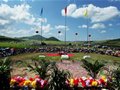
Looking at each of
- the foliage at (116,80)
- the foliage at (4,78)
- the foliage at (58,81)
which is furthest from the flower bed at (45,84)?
the foliage at (116,80)

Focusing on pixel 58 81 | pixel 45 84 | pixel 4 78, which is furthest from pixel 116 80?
pixel 4 78

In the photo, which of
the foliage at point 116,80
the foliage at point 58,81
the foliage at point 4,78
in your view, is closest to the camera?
the foliage at point 116,80

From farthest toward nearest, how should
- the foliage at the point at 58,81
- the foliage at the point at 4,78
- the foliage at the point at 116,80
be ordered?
the foliage at the point at 58,81
the foliage at the point at 4,78
the foliage at the point at 116,80

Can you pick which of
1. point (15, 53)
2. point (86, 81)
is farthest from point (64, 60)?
point (86, 81)

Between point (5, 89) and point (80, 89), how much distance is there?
355cm

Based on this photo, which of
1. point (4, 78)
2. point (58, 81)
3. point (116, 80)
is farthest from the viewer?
point (58, 81)

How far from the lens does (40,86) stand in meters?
13.0

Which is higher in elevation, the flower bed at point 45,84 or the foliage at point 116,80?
the foliage at point 116,80

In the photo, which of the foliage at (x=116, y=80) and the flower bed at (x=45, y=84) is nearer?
the foliage at (x=116, y=80)

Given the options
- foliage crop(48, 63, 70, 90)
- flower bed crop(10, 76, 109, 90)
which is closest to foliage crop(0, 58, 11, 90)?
flower bed crop(10, 76, 109, 90)

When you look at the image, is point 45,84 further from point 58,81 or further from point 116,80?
point 116,80

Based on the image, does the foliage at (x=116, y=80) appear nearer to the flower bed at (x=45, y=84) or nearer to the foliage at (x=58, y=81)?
the flower bed at (x=45, y=84)

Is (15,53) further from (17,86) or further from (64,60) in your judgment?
(17,86)

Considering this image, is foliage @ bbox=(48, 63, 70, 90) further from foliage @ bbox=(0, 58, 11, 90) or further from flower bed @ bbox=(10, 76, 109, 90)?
foliage @ bbox=(0, 58, 11, 90)
